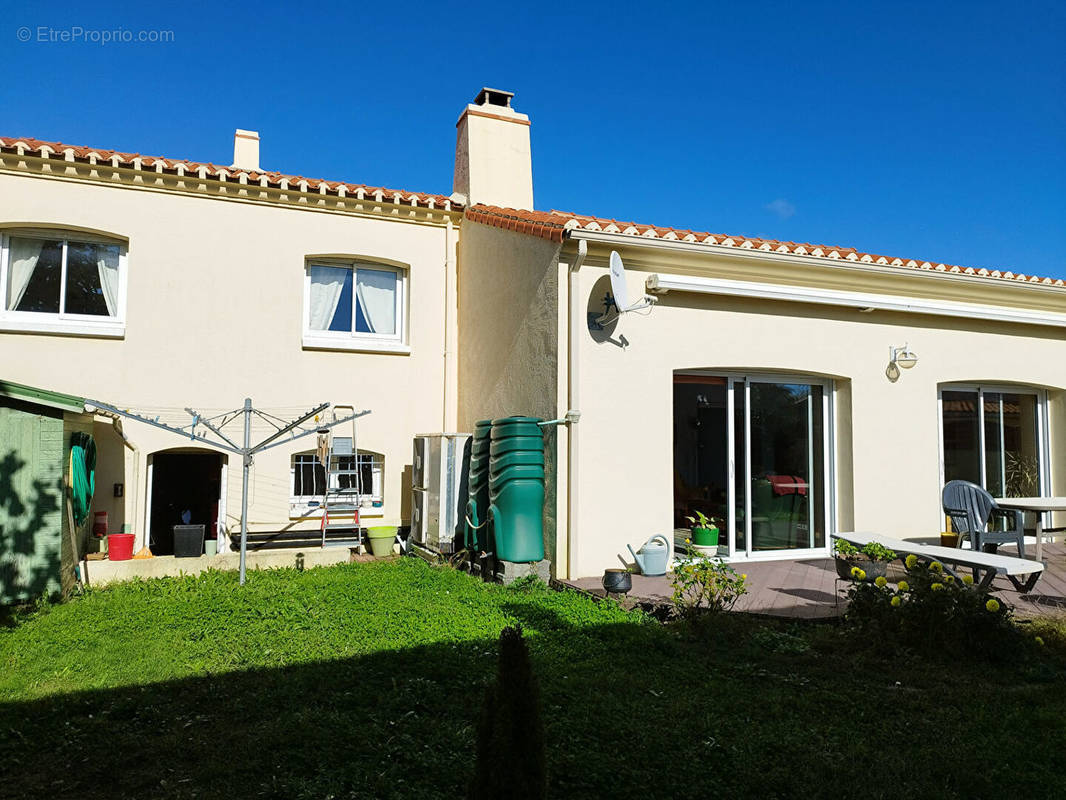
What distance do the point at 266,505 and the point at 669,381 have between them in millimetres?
5778

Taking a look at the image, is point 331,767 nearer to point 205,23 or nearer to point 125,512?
point 125,512

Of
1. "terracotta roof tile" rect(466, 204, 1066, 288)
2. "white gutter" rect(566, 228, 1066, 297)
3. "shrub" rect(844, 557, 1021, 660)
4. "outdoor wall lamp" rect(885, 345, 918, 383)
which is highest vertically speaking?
"terracotta roof tile" rect(466, 204, 1066, 288)

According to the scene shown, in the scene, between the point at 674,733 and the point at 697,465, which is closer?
the point at 674,733

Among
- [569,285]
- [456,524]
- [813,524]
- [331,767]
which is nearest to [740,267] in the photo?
[569,285]

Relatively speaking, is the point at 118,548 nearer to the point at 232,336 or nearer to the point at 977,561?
the point at 232,336

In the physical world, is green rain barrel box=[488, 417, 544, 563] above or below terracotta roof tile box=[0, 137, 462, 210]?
below

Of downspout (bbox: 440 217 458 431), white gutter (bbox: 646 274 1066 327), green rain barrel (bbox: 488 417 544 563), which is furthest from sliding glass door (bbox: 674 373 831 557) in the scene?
downspout (bbox: 440 217 458 431)

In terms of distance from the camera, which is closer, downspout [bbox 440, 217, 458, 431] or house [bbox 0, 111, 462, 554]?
house [bbox 0, 111, 462, 554]

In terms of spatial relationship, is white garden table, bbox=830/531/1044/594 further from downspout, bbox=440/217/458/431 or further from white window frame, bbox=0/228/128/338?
white window frame, bbox=0/228/128/338

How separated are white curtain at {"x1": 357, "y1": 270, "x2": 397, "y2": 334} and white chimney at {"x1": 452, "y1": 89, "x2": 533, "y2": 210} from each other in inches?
69.7

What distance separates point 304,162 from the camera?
11.4 metres

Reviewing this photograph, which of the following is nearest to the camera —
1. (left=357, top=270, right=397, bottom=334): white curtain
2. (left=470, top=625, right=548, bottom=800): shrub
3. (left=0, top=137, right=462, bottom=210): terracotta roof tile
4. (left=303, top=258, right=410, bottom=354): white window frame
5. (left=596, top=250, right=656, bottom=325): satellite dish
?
(left=470, top=625, right=548, bottom=800): shrub

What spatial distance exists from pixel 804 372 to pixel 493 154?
233 inches

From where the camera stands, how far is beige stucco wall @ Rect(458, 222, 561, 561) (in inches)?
311
